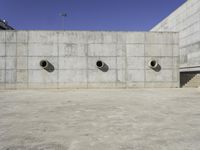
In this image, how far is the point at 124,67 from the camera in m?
16.8

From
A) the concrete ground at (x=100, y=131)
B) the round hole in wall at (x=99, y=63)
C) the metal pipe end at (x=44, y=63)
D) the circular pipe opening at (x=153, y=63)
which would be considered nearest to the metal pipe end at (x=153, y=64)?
the circular pipe opening at (x=153, y=63)

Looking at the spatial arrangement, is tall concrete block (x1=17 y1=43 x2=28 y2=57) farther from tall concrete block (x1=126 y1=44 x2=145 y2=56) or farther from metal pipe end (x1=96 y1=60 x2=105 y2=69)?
tall concrete block (x1=126 y1=44 x2=145 y2=56)

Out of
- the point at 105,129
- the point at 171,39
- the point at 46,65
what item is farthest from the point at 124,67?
the point at 105,129

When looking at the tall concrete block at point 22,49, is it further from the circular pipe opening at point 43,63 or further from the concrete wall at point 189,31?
the concrete wall at point 189,31

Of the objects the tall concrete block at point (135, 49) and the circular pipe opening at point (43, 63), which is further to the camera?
the tall concrete block at point (135, 49)

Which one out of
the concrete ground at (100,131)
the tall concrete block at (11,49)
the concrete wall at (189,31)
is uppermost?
the concrete wall at (189,31)

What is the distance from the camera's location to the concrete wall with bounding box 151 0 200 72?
22.5 metres

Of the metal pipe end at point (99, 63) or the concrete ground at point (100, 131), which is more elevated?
the metal pipe end at point (99, 63)

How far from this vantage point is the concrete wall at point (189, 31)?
22516 millimetres

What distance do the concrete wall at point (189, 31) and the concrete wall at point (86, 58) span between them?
7180 mm

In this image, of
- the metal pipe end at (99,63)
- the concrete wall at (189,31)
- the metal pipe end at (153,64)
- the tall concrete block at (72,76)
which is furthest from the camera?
the concrete wall at (189,31)

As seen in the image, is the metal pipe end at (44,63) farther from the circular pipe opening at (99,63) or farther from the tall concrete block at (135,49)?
the tall concrete block at (135,49)

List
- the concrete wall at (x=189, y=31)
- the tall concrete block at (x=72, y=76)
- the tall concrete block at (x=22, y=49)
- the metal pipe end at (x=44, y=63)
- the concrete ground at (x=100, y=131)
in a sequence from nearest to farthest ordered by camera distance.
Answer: the concrete ground at (x=100, y=131) → the metal pipe end at (x=44, y=63) → the tall concrete block at (x=22, y=49) → the tall concrete block at (x=72, y=76) → the concrete wall at (x=189, y=31)

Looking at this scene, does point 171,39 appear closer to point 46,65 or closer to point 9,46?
point 46,65
